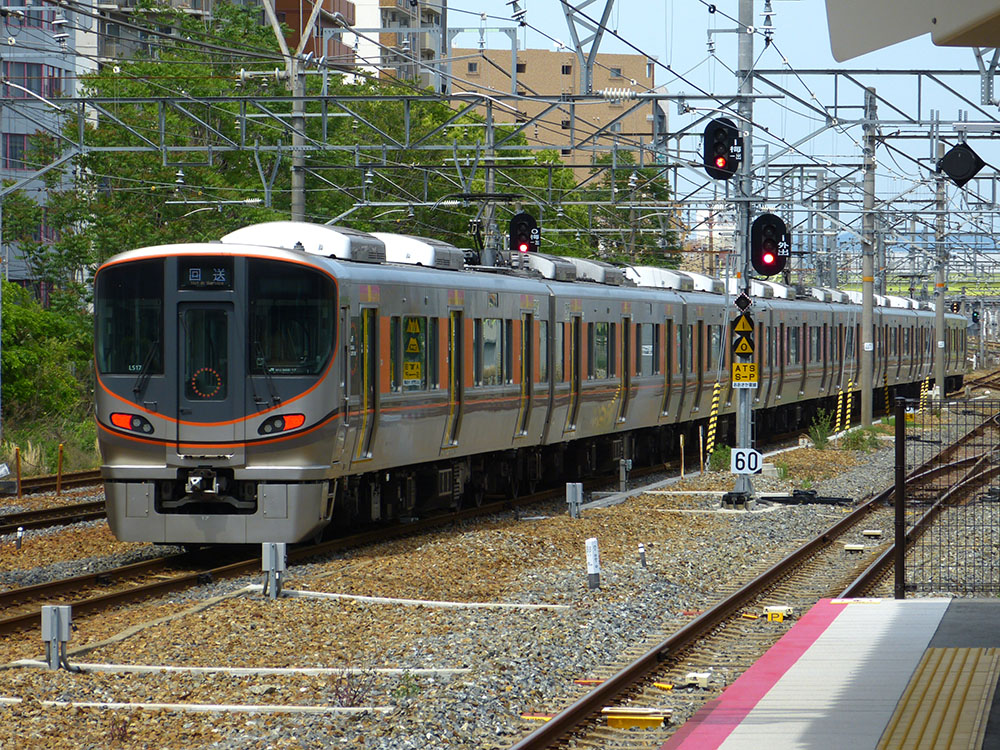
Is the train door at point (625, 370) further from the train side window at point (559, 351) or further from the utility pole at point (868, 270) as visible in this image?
the utility pole at point (868, 270)

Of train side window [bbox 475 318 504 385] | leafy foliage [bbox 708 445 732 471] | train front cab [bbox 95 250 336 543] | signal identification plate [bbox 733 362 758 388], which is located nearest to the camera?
train front cab [bbox 95 250 336 543]

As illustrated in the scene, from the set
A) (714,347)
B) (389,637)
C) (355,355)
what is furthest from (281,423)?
(714,347)

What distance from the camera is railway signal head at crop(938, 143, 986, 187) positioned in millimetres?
26578

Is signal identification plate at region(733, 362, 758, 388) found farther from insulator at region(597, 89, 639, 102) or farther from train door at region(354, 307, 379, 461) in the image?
train door at region(354, 307, 379, 461)

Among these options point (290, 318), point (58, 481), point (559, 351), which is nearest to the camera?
point (290, 318)

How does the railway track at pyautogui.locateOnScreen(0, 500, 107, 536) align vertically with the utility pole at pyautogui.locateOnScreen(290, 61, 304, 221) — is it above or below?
below

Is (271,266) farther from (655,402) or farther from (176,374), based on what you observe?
(655,402)

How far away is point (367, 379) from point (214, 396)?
164 centimetres

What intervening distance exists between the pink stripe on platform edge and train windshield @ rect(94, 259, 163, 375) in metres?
6.50

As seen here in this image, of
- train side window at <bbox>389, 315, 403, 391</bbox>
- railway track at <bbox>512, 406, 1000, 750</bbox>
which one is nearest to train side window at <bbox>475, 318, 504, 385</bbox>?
train side window at <bbox>389, 315, 403, 391</bbox>

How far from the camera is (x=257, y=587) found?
1261cm

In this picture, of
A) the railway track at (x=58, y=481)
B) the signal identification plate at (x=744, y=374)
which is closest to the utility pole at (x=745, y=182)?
the signal identification plate at (x=744, y=374)

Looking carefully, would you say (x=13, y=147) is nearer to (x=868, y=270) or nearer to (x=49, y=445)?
(x=49, y=445)

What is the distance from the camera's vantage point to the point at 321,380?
47.4ft
